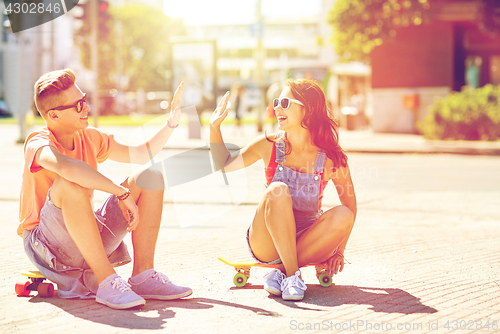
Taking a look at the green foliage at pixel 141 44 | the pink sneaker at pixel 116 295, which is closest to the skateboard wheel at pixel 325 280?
the pink sneaker at pixel 116 295

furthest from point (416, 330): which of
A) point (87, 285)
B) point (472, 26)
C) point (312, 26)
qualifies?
point (312, 26)

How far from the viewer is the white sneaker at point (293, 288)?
3.79m

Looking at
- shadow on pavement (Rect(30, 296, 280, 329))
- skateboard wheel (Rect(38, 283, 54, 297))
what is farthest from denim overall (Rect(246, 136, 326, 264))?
skateboard wheel (Rect(38, 283, 54, 297))

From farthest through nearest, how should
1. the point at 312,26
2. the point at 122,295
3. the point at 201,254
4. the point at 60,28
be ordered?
the point at 312,26 → the point at 60,28 → the point at 201,254 → the point at 122,295

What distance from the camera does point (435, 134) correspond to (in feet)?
63.5

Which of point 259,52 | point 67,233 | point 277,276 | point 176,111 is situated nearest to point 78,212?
point 67,233

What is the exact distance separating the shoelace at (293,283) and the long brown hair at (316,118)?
75 centimetres

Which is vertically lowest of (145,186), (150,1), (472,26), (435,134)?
(435,134)

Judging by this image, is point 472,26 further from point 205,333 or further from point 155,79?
point 155,79

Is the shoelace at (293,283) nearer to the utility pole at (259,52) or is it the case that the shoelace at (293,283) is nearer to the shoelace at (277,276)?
the shoelace at (277,276)

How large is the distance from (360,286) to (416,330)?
961 millimetres

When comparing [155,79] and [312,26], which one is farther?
[312,26]

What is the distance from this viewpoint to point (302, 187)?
4.05 m

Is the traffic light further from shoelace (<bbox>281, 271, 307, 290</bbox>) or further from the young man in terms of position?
shoelace (<bbox>281, 271, 307, 290</bbox>)
